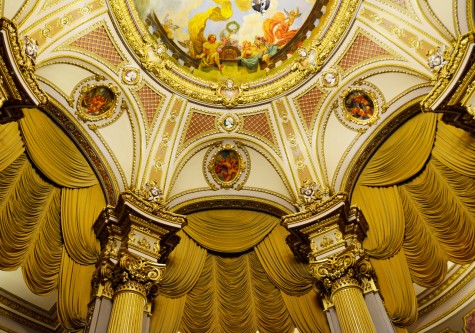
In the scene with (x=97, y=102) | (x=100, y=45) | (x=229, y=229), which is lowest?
(x=229, y=229)

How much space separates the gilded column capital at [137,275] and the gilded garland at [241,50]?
13.3 feet

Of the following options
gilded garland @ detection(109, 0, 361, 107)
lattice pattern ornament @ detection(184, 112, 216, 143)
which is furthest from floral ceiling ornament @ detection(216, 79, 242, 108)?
lattice pattern ornament @ detection(184, 112, 216, 143)

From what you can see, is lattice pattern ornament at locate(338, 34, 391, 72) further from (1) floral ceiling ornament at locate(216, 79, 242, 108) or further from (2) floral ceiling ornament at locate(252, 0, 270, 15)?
(1) floral ceiling ornament at locate(216, 79, 242, 108)

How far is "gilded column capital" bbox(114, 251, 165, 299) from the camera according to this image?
309 inches

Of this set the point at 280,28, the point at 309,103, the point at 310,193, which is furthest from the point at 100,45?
the point at 310,193

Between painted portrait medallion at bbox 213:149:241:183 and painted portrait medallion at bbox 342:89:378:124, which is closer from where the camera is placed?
painted portrait medallion at bbox 342:89:378:124

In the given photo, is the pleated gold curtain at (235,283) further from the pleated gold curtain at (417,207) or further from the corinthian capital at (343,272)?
the pleated gold curtain at (417,207)

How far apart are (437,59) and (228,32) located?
4551 mm

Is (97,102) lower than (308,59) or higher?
lower

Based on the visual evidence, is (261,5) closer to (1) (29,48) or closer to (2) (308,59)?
(2) (308,59)

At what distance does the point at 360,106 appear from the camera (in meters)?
10.3

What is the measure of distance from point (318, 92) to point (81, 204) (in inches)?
208

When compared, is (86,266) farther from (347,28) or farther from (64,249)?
(347,28)

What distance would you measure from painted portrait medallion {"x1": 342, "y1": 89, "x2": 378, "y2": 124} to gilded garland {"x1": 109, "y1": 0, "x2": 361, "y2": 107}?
2.95ft
